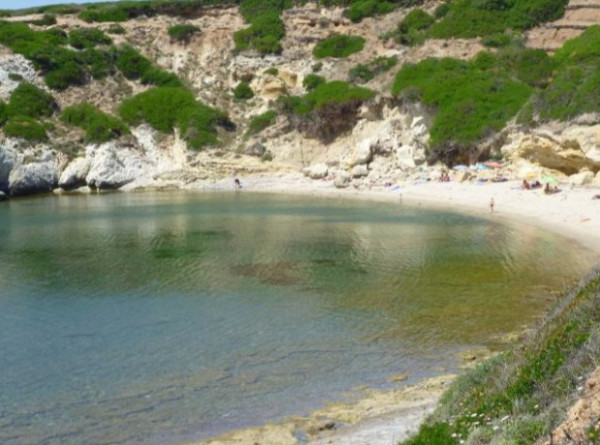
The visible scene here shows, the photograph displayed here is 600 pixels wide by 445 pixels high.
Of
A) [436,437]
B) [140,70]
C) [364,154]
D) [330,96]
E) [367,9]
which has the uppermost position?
[367,9]

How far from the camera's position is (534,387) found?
594 cm

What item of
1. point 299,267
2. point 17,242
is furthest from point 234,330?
point 17,242

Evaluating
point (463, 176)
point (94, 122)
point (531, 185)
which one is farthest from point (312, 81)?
point (531, 185)

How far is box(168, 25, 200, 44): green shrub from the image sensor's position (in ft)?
238

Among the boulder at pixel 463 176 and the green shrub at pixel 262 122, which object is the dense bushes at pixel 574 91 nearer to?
the boulder at pixel 463 176

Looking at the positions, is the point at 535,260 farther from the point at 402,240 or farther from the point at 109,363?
the point at 109,363

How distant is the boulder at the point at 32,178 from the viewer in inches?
2194

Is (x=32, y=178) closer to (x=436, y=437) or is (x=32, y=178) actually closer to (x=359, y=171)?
(x=359, y=171)

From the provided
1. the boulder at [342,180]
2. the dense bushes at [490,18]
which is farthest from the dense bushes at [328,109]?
the dense bushes at [490,18]

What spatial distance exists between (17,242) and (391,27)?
173ft

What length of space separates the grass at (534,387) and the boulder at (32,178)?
54.5 m

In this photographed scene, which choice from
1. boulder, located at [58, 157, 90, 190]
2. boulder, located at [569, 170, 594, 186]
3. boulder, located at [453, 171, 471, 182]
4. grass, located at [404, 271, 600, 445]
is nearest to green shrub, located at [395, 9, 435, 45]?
boulder, located at [453, 171, 471, 182]

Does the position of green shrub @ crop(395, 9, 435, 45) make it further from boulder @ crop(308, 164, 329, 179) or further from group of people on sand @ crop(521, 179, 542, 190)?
group of people on sand @ crop(521, 179, 542, 190)

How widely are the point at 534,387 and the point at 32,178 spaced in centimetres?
5630
